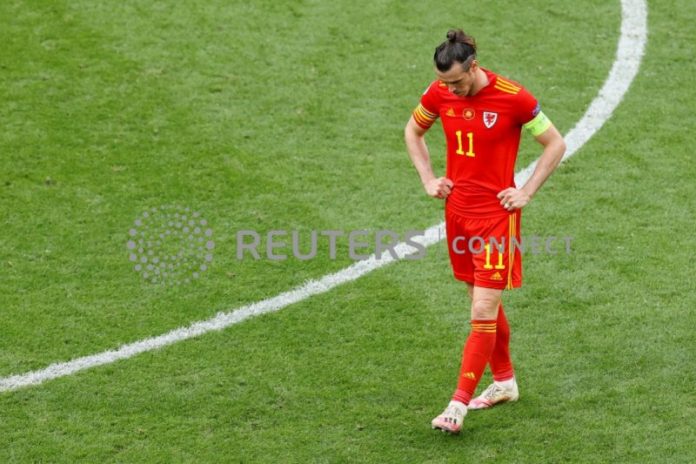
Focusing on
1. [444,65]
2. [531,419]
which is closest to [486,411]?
[531,419]

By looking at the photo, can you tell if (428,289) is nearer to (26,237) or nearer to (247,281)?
(247,281)

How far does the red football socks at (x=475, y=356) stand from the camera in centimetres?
748

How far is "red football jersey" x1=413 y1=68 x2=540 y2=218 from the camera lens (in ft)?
23.8

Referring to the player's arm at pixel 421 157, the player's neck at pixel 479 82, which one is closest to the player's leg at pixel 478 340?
the player's arm at pixel 421 157

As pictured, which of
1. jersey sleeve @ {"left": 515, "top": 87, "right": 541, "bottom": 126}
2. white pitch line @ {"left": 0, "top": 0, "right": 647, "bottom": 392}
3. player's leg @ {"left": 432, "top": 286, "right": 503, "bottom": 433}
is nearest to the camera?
jersey sleeve @ {"left": 515, "top": 87, "right": 541, "bottom": 126}

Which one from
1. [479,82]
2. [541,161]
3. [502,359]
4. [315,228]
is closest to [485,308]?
[502,359]

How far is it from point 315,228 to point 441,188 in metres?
2.48

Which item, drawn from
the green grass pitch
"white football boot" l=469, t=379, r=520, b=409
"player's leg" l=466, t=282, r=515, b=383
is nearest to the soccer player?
"player's leg" l=466, t=282, r=515, b=383

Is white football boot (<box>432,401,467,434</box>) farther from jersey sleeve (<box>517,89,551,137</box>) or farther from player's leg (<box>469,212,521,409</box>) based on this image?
jersey sleeve (<box>517,89,551,137</box>)

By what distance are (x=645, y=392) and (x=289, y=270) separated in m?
2.72

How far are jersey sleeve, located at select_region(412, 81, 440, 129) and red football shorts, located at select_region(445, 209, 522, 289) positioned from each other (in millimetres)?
554

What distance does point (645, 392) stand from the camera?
7.84 m

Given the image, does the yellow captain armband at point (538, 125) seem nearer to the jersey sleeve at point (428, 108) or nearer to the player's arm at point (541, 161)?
the player's arm at point (541, 161)

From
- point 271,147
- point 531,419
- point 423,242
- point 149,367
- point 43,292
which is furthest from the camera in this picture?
point 271,147
